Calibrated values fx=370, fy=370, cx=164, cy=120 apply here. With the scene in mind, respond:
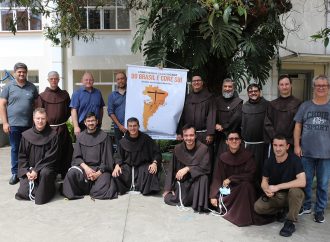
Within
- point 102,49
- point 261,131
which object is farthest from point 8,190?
point 102,49

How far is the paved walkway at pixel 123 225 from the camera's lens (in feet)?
13.6

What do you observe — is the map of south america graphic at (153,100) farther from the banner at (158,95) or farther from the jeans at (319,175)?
the jeans at (319,175)

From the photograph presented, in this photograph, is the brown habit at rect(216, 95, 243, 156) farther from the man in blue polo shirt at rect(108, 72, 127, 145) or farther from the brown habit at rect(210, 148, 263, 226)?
the man in blue polo shirt at rect(108, 72, 127, 145)

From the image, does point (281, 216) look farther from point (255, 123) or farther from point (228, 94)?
point (228, 94)

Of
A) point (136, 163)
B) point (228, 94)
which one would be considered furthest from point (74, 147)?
point (228, 94)

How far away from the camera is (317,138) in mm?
4539

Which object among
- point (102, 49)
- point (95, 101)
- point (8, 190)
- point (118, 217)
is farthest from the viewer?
point (102, 49)

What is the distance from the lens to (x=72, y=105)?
20.2ft

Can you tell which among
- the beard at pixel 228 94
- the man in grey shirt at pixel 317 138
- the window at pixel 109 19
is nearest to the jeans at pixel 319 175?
the man in grey shirt at pixel 317 138

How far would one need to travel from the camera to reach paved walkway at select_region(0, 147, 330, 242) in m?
4.16

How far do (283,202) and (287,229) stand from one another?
0.31 m

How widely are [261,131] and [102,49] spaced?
8392 millimetres

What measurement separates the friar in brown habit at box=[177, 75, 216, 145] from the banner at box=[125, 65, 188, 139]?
181mm

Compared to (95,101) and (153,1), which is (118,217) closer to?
(95,101)
